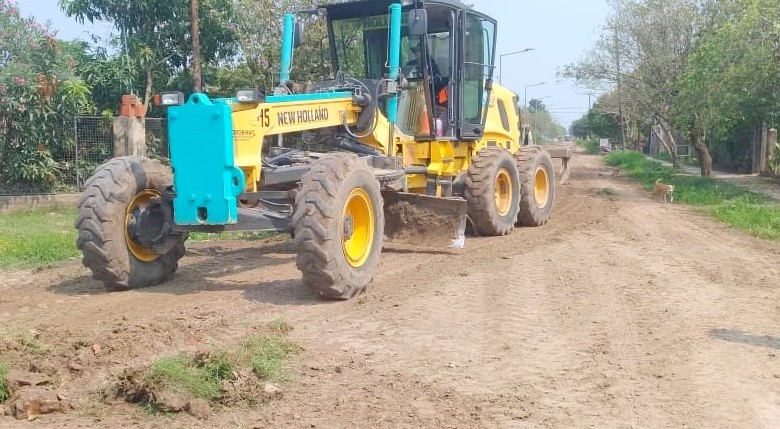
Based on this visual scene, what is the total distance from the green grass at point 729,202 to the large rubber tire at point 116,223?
28.7 ft

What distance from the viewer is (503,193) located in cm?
1218

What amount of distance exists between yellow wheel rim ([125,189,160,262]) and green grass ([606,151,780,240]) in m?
8.75

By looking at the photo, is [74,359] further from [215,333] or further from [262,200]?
[262,200]

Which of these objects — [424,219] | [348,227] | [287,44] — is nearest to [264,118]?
[348,227]

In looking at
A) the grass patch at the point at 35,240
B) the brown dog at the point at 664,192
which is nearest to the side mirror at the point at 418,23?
the grass patch at the point at 35,240

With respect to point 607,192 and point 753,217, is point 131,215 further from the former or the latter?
point 607,192

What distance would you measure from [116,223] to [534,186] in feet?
25.1

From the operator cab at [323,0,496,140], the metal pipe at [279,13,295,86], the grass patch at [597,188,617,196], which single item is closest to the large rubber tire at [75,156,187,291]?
the metal pipe at [279,13,295,86]

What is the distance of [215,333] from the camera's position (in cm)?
590

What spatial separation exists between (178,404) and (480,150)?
827 cm

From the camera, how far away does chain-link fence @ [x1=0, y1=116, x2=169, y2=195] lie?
17.6 meters

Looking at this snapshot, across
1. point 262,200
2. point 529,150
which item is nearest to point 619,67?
point 529,150

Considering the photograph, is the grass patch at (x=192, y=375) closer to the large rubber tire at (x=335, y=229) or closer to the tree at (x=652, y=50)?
the large rubber tire at (x=335, y=229)

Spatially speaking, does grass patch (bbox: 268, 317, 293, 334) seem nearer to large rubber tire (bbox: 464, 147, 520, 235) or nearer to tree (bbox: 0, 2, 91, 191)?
large rubber tire (bbox: 464, 147, 520, 235)
